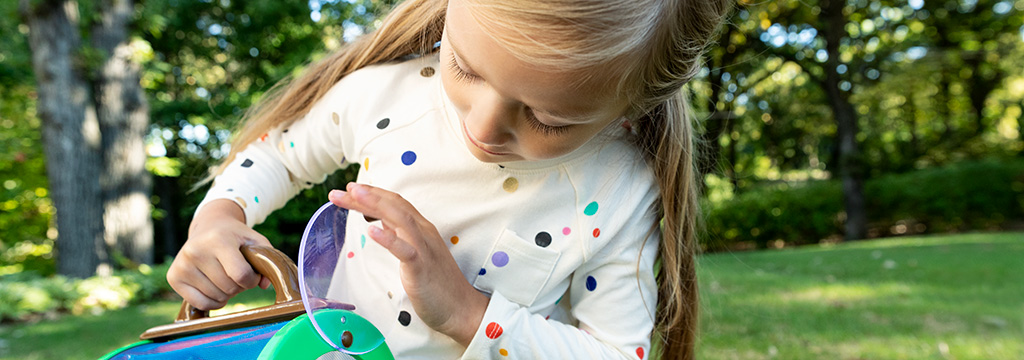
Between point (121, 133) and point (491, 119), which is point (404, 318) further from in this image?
point (121, 133)

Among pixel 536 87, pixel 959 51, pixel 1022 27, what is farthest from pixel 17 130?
pixel 1022 27

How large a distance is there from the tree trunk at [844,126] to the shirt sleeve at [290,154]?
569 inches

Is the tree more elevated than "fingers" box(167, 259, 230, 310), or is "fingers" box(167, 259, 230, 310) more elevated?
the tree

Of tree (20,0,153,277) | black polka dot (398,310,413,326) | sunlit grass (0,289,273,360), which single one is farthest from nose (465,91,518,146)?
tree (20,0,153,277)

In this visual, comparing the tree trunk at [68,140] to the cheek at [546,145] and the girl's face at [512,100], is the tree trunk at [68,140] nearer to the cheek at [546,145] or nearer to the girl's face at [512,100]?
the girl's face at [512,100]

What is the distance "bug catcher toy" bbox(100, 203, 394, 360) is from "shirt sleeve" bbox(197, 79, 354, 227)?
1.24 ft

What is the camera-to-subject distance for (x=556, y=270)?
133cm

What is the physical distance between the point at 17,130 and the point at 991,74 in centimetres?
2318

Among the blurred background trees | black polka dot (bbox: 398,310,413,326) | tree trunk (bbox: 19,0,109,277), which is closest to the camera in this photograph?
black polka dot (bbox: 398,310,413,326)

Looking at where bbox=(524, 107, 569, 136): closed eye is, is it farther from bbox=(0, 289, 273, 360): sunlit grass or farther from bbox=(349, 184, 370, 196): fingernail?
bbox=(0, 289, 273, 360): sunlit grass

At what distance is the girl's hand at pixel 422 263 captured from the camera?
1080 mm

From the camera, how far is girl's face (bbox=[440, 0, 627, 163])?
1006 millimetres

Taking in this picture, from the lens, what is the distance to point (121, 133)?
31.9 feet

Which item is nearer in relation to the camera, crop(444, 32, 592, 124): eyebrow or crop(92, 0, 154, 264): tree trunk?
crop(444, 32, 592, 124): eyebrow
